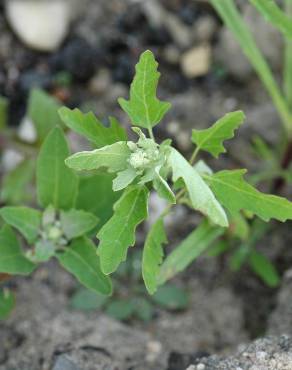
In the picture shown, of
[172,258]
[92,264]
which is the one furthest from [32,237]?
[172,258]

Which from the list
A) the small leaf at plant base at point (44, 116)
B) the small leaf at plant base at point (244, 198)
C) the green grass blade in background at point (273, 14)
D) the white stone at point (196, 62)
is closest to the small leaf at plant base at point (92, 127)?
the small leaf at plant base at point (244, 198)

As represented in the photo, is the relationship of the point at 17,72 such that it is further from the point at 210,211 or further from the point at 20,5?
the point at 210,211

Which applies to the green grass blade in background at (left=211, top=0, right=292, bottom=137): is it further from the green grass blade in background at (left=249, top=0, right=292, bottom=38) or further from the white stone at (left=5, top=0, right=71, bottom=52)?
the white stone at (left=5, top=0, right=71, bottom=52)

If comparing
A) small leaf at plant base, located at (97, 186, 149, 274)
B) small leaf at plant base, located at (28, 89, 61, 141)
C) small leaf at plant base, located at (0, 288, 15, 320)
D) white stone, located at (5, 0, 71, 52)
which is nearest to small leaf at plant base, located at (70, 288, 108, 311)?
small leaf at plant base, located at (0, 288, 15, 320)

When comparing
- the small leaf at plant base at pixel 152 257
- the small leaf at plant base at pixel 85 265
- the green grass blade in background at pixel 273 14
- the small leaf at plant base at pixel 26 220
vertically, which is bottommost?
the small leaf at plant base at pixel 85 265

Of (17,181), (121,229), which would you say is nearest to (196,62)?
(17,181)

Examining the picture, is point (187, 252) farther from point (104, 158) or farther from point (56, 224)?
point (104, 158)

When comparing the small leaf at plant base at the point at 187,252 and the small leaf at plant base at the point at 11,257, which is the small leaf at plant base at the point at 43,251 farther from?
the small leaf at plant base at the point at 187,252
